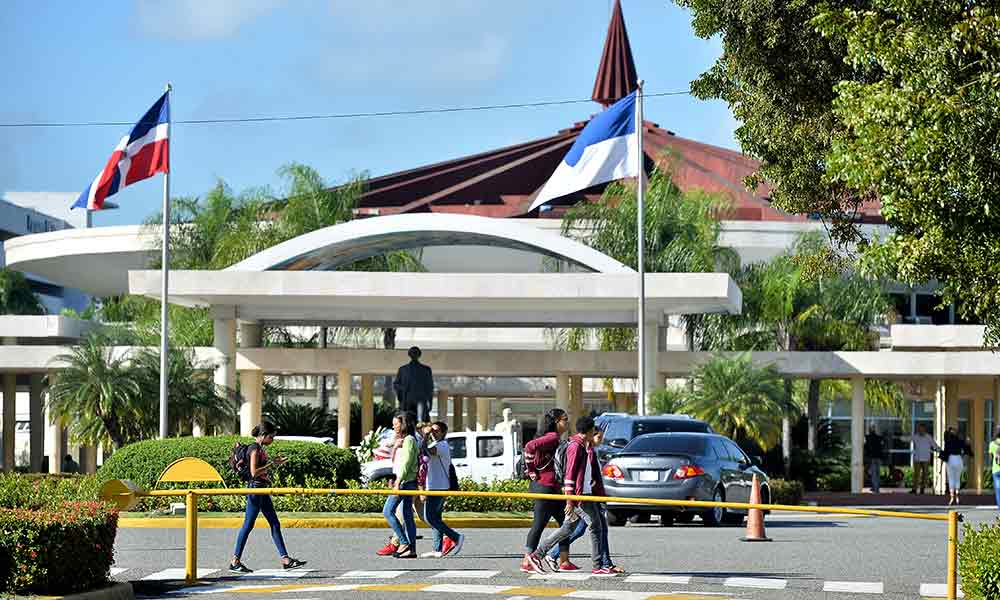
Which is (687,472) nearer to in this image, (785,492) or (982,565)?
(785,492)

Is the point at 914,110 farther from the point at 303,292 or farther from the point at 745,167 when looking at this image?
the point at 745,167

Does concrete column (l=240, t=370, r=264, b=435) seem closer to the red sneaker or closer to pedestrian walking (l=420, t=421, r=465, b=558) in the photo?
pedestrian walking (l=420, t=421, r=465, b=558)

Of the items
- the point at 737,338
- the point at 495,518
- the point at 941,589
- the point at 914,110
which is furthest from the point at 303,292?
the point at 914,110

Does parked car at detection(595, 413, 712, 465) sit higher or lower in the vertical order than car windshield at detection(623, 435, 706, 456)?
higher

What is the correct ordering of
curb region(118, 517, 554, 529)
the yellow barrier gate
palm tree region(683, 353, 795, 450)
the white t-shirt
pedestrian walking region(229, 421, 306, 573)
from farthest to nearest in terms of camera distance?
palm tree region(683, 353, 795, 450), curb region(118, 517, 554, 529), the white t-shirt, pedestrian walking region(229, 421, 306, 573), the yellow barrier gate

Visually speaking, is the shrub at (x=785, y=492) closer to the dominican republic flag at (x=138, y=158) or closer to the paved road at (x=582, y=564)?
the paved road at (x=582, y=564)

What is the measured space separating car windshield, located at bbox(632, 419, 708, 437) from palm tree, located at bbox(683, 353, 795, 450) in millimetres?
10484

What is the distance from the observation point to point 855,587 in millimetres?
15320

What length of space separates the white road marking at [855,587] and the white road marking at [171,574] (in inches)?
245

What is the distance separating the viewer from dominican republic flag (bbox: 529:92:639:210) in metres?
32.4

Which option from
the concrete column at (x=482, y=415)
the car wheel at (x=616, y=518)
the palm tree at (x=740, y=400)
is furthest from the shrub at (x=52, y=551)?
the concrete column at (x=482, y=415)

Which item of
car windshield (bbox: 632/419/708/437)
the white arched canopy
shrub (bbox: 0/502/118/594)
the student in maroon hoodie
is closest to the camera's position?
shrub (bbox: 0/502/118/594)

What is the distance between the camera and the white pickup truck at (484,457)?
30719 mm

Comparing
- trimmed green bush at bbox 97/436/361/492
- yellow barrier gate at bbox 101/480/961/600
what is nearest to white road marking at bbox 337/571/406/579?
yellow barrier gate at bbox 101/480/961/600
